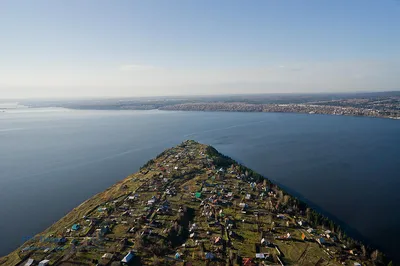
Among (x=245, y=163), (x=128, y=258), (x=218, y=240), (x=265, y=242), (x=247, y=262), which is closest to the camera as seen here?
(x=247, y=262)

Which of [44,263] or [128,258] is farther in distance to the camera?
[128,258]

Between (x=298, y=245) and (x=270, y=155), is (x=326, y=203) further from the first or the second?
(x=270, y=155)

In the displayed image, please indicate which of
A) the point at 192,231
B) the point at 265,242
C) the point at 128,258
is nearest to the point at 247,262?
the point at 265,242

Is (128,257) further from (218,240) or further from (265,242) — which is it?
(265,242)

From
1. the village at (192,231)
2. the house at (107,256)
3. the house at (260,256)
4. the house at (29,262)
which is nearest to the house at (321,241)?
the village at (192,231)

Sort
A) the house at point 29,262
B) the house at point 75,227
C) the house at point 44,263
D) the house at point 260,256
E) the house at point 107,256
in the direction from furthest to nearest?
the house at point 75,227 < the house at point 107,256 < the house at point 260,256 < the house at point 29,262 < the house at point 44,263

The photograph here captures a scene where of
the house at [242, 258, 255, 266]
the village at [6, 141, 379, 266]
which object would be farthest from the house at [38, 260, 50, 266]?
the house at [242, 258, 255, 266]

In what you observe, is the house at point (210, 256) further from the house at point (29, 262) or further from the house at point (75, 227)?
the house at point (29, 262)
